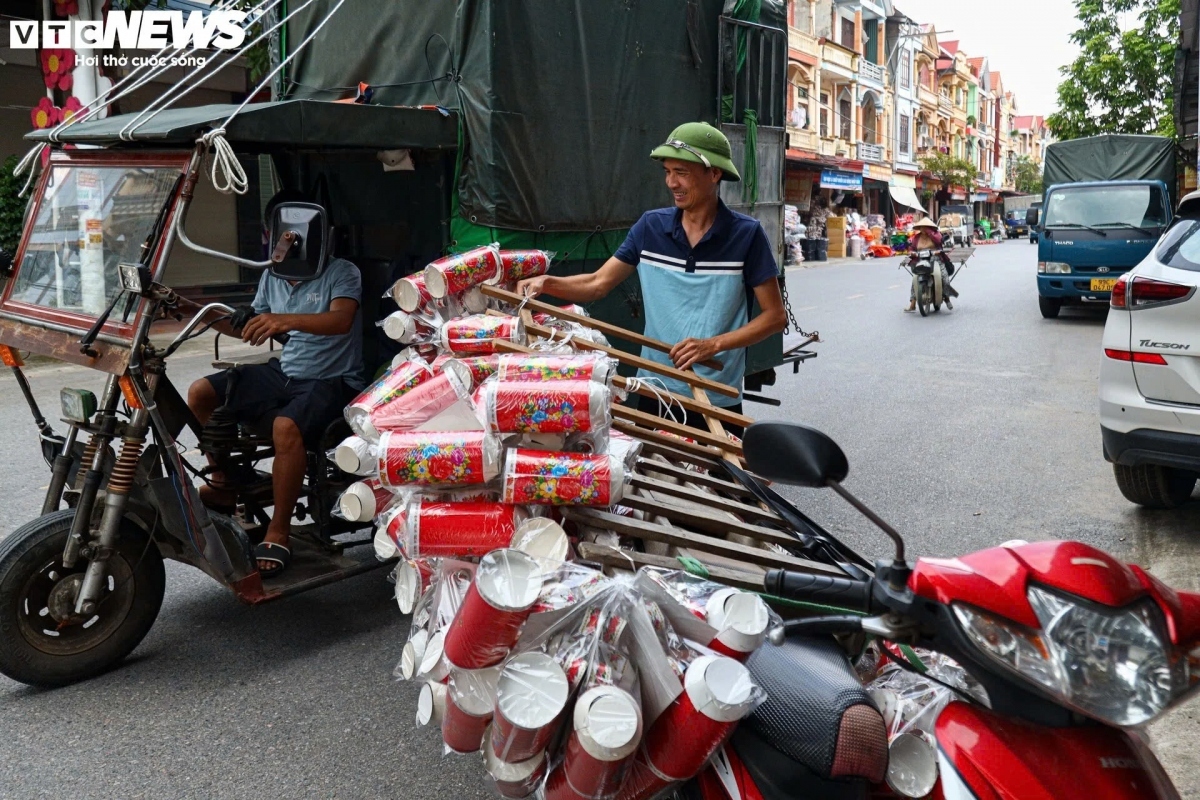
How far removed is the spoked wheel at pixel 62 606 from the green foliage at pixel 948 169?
56.4 m

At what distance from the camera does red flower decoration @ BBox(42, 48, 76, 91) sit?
37.4 ft

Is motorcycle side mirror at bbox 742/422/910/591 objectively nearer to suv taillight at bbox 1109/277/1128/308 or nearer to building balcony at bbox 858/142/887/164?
suv taillight at bbox 1109/277/1128/308

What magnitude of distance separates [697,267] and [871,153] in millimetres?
46571

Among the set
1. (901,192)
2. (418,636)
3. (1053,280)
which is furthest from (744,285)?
(901,192)

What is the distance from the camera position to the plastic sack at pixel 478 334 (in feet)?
11.1

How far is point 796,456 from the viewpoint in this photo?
2.03m

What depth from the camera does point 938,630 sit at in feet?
5.76

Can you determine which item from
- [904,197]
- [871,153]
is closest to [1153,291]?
[871,153]

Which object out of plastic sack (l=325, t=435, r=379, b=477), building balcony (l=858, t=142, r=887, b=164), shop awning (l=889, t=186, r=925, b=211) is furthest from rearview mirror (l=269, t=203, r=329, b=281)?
shop awning (l=889, t=186, r=925, b=211)

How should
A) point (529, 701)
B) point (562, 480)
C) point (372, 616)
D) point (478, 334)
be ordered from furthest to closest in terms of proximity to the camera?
point (372, 616), point (478, 334), point (562, 480), point (529, 701)

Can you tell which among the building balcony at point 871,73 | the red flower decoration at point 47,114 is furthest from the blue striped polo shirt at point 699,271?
the building balcony at point 871,73

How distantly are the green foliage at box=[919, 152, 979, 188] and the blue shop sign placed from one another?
39.4ft

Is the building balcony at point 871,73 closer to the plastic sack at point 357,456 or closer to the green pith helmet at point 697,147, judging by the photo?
the green pith helmet at point 697,147

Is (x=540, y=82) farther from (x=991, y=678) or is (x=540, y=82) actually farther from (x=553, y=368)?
(x=991, y=678)
